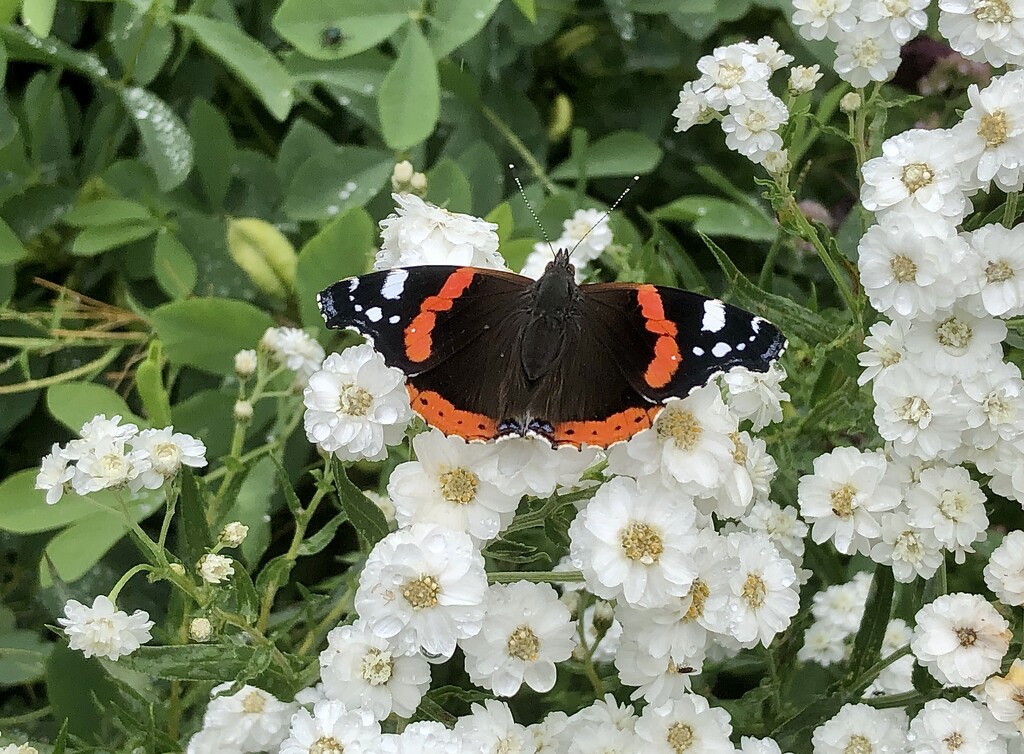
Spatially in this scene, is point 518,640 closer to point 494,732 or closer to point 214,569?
point 494,732

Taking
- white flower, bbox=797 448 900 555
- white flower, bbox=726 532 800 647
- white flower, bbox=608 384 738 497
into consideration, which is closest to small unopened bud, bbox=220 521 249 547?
white flower, bbox=608 384 738 497

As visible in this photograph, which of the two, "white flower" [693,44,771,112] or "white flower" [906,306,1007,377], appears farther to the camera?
"white flower" [693,44,771,112]

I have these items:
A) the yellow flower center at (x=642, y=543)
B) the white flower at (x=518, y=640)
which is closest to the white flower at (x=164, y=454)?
the white flower at (x=518, y=640)

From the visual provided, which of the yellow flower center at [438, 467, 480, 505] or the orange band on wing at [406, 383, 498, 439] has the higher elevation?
the orange band on wing at [406, 383, 498, 439]

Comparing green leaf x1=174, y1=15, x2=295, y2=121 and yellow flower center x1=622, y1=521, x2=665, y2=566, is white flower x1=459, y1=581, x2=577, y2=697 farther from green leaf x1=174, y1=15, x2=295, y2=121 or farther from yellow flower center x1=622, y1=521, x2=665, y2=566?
green leaf x1=174, y1=15, x2=295, y2=121

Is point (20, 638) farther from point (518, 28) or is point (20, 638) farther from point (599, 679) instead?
point (518, 28)

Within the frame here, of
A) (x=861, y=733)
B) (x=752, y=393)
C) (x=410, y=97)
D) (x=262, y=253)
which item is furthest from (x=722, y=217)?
(x=861, y=733)
